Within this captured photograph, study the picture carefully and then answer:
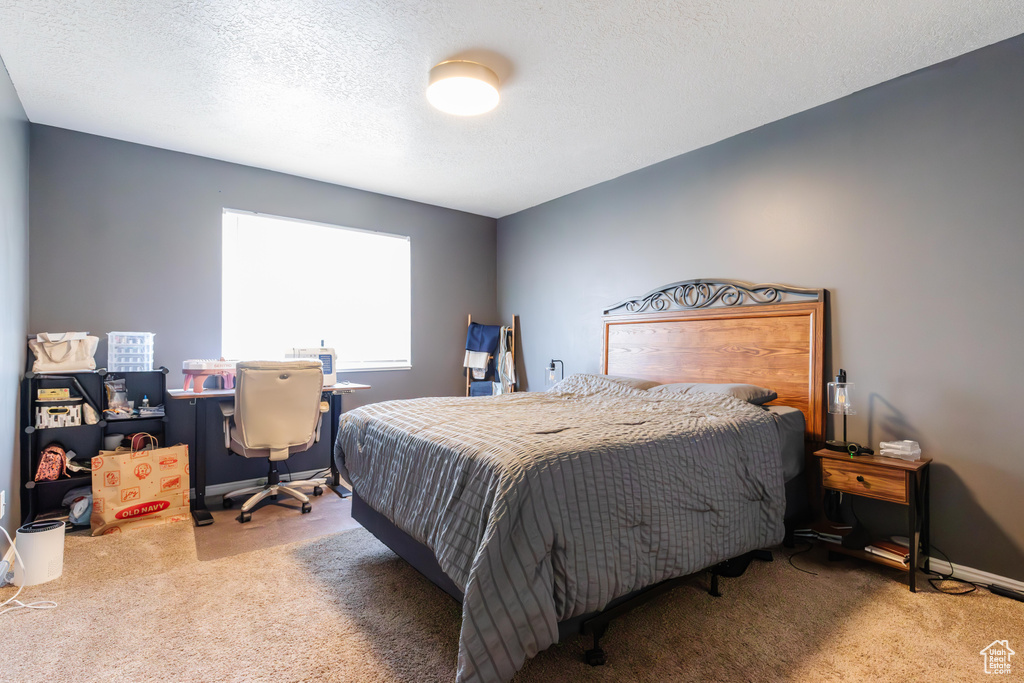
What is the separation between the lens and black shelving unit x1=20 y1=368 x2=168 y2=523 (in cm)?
286

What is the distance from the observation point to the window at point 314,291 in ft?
12.8

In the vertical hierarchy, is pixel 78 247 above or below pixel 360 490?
above

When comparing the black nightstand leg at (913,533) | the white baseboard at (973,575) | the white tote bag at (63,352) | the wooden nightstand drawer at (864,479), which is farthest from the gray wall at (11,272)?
the white baseboard at (973,575)

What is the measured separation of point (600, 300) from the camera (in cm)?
428

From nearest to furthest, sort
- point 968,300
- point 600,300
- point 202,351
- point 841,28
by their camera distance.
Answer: point 841,28 < point 968,300 < point 202,351 < point 600,300

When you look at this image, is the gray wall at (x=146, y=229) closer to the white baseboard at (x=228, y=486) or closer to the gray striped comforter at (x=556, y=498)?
the white baseboard at (x=228, y=486)

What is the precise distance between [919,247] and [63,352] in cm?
486

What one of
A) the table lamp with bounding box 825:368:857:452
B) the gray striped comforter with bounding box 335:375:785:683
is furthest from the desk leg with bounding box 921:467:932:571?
the gray striped comforter with bounding box 335:375:785:683

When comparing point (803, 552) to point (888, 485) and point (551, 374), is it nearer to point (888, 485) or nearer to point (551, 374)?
point (888, 485)

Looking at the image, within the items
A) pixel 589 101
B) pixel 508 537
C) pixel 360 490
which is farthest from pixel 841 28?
pixel 360 490

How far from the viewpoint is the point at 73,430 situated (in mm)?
3182

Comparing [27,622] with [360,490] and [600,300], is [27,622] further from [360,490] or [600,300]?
[600,300]

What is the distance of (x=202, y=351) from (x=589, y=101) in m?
3.24

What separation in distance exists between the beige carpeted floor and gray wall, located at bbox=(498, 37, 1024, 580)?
2.12 feet
